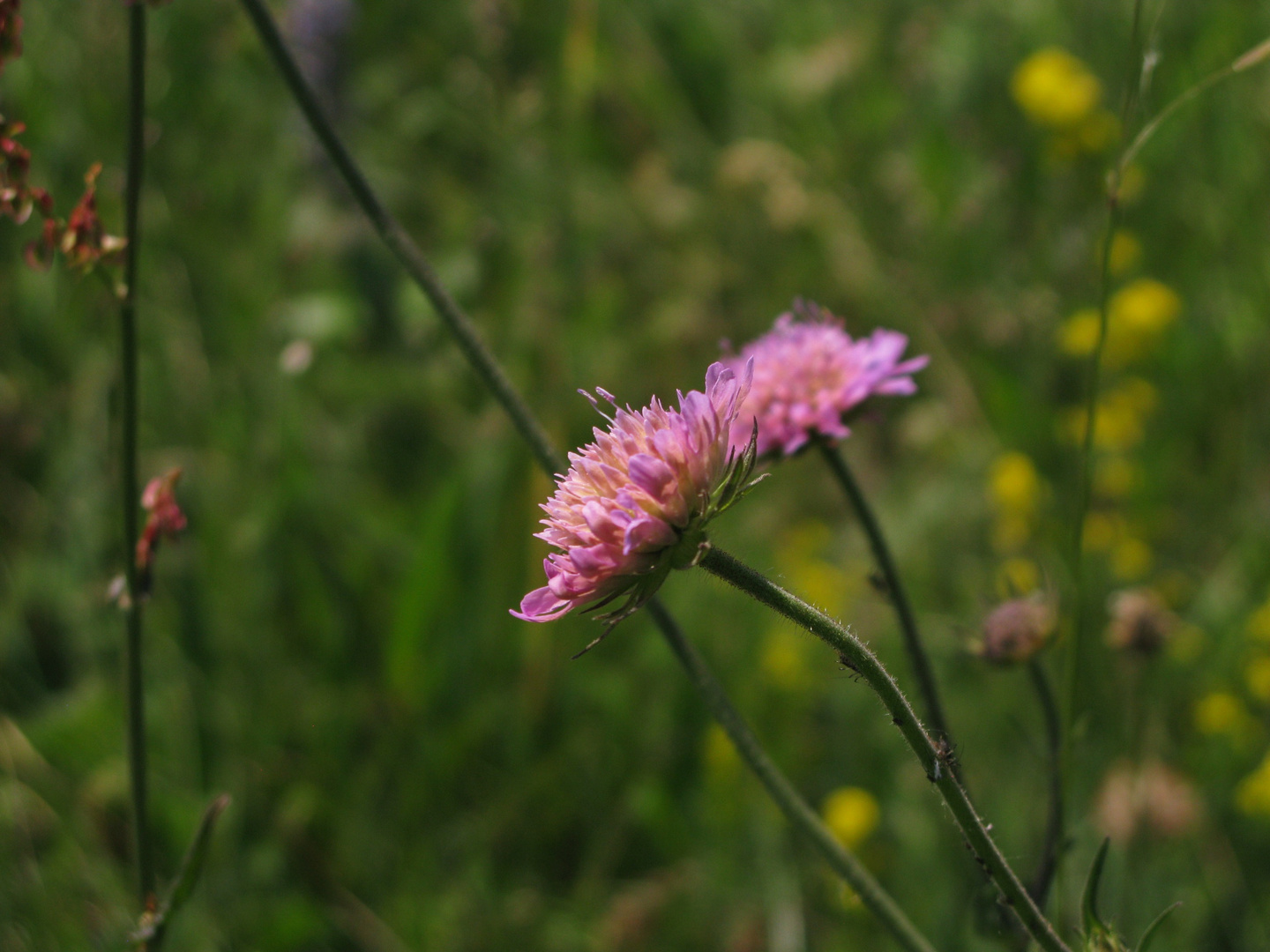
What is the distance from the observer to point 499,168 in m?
3.27

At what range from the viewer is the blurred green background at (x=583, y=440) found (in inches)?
83.1

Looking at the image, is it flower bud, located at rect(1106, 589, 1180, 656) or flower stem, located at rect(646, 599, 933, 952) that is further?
flower bud, located at rect(1106, 589, 1180, 656)

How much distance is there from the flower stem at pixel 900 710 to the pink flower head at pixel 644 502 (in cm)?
4

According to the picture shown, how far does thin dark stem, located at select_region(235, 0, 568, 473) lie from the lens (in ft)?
3.45

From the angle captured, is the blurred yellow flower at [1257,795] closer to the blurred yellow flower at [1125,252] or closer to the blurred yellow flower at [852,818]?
the blurred yellow flower at [852,818]

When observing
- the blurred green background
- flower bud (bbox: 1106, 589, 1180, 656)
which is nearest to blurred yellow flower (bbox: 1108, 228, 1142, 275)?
the blurred green background

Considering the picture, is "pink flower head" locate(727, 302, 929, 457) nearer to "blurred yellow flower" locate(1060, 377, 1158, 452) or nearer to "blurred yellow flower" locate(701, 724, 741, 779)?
"blurred yellow flower" locate(701, 724, 741, 779)

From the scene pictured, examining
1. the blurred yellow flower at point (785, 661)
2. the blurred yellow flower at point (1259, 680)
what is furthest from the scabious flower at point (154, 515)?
the blurred yellow flower at point (1259, 680)

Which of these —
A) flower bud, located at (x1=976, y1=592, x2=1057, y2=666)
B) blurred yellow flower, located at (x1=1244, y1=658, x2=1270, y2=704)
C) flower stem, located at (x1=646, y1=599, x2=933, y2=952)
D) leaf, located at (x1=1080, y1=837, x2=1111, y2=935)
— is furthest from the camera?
blurred yellow flower, located at (x1=1244, y1=658, x2=1270, y2=704)

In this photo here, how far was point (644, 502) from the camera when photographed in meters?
0.82

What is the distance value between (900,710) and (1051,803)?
58 centimetres

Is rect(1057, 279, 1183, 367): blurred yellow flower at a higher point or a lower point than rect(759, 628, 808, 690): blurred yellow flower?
higher

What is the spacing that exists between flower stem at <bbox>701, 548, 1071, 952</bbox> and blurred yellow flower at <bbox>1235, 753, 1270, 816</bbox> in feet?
4.88

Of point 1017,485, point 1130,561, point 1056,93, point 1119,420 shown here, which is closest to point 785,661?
point 1017,485
